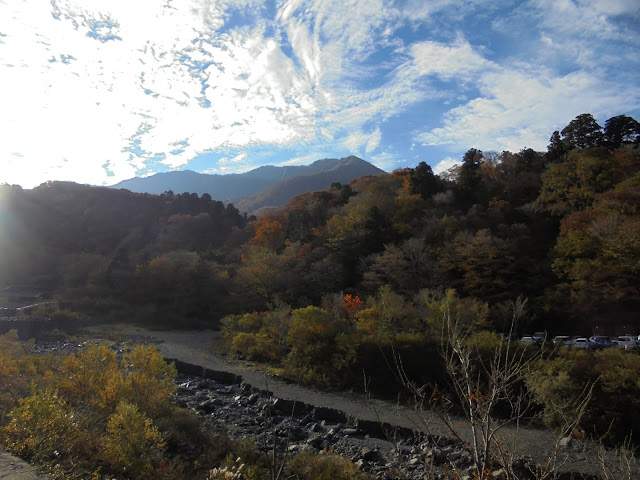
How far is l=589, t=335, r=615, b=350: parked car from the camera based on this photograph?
56.9 ft

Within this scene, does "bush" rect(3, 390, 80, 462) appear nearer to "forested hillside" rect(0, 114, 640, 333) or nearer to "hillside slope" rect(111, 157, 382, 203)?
"forested hillside" rect(0, 114, 640, 333)

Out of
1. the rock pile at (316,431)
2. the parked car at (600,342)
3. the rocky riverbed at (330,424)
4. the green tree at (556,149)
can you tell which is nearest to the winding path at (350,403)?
the rocky riverbed at (330,424)

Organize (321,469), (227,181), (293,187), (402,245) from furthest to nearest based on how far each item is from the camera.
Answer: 1. (227,181)
2. (293,187)
3. (402,245)
4. (321,469)

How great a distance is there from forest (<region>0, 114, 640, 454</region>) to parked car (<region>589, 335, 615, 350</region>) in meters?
1.34

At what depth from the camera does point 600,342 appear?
59.0 ft

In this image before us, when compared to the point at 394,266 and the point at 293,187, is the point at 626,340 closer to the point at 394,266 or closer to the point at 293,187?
the point at 394,266

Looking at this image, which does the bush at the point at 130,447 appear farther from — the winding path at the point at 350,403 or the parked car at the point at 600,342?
the parked car at the point at 600,342

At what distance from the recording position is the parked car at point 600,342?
17.3m

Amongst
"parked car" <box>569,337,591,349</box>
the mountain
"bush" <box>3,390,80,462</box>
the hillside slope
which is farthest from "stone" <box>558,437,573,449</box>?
the hillside slope

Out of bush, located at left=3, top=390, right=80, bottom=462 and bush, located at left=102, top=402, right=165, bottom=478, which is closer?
bush, located at left=3, top=390, right=80, bottom=462

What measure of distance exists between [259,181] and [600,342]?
106454 millimetres

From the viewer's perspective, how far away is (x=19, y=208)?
4062 centimetres

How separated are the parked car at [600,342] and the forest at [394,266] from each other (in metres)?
1.34

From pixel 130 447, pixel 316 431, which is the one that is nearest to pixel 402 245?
pixel 316 431
